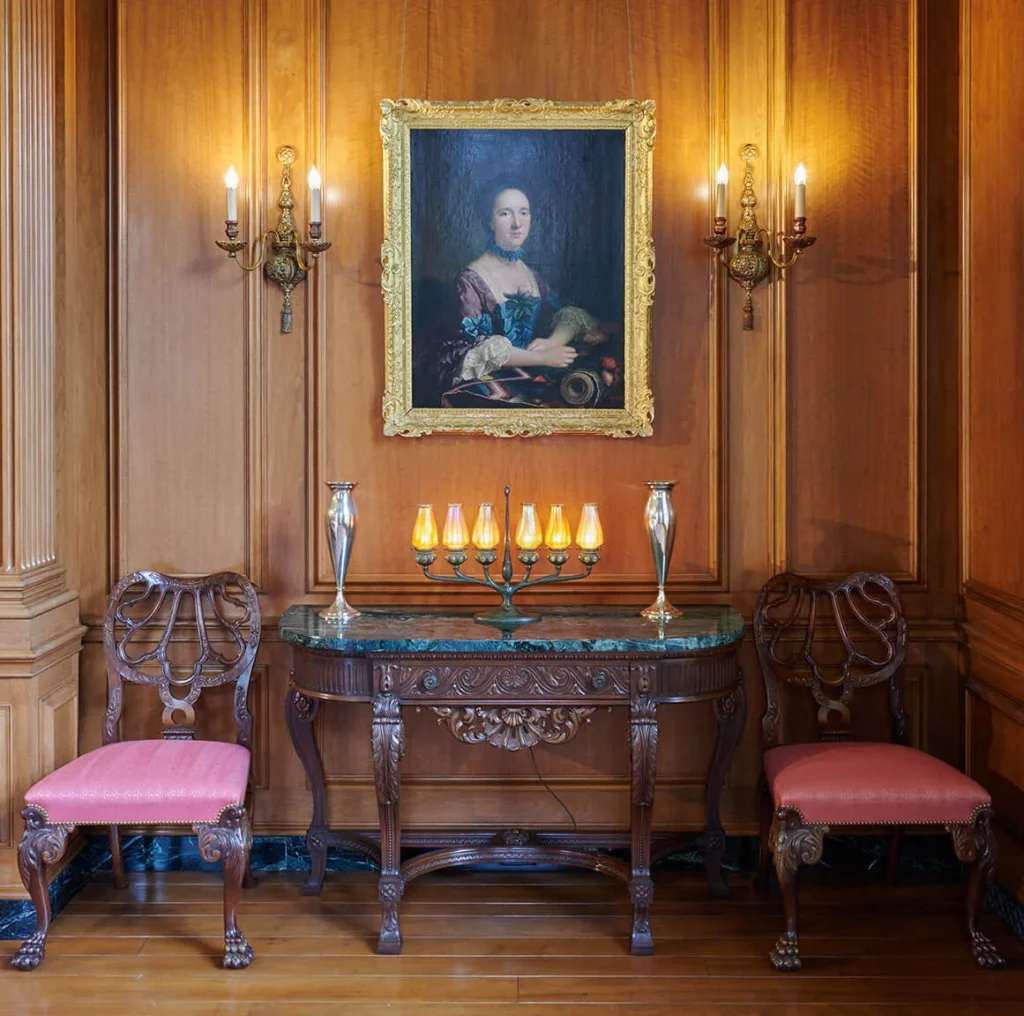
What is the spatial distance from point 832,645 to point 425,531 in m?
→ 1.48

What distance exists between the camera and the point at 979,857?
3197mm

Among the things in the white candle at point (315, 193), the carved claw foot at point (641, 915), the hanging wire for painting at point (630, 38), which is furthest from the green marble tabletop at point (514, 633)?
the hanging wire for painting at point (630, 38)

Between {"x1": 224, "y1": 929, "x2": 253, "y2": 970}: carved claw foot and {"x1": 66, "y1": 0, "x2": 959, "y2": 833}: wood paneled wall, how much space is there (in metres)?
0.75

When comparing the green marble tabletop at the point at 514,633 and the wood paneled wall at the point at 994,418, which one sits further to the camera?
the wood paneled wall at the point at 994,418

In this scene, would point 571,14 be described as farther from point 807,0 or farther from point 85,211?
point 85,211

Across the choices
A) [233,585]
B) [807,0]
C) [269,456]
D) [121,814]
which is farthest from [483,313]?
[121,814]

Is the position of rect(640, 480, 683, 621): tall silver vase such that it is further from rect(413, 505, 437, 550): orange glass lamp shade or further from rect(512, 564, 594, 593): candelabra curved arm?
rect(413, 505, 437, 550): orange glass lamp shade

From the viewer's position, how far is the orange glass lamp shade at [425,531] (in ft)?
11.9

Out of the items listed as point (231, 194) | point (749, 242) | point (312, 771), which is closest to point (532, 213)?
point (749, 242)

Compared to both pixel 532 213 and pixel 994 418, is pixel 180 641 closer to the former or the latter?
pixel 532 213

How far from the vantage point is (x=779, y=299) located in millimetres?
3893

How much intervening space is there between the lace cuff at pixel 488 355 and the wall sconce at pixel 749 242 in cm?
77

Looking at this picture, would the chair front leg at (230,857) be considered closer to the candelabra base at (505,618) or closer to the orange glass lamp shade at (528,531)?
the candelabra base at (505,618)

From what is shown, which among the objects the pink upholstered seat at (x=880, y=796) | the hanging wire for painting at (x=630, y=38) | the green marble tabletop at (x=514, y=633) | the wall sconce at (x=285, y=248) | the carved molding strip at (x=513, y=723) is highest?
the hanging wire for painting at (x=630, y=38)
